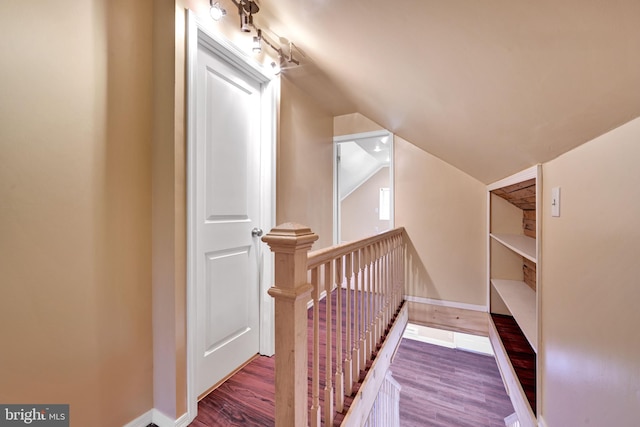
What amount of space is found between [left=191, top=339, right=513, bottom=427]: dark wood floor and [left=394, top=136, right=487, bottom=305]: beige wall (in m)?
0.64

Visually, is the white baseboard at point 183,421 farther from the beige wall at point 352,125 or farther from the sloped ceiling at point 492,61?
the beige wall at point 352,125

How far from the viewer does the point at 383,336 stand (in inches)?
85.8

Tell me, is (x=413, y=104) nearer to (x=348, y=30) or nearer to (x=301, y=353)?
(x=348, y=30)

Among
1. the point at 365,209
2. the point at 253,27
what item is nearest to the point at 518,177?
the point at 253,27

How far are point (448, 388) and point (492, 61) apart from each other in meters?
2.44

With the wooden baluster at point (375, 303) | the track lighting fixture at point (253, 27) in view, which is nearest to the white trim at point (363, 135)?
the track lighting fixture at point (253, 27)

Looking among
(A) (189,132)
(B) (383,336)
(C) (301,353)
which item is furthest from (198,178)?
(B) (383,336)

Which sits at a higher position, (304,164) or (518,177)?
(304,164)

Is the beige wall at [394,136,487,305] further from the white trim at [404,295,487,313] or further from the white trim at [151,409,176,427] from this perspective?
the white trim at [151,409,176,427]

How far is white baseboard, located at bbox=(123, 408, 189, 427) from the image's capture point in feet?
4.04

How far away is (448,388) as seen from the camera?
2133mm

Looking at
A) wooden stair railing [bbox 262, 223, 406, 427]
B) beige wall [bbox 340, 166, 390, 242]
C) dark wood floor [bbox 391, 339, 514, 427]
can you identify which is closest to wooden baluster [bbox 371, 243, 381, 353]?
wooden stair railing [bbox 262, 223, 406, 427]

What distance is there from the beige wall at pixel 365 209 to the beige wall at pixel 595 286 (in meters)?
4.94

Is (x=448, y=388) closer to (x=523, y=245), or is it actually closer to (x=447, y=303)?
(x=447, y=303)
